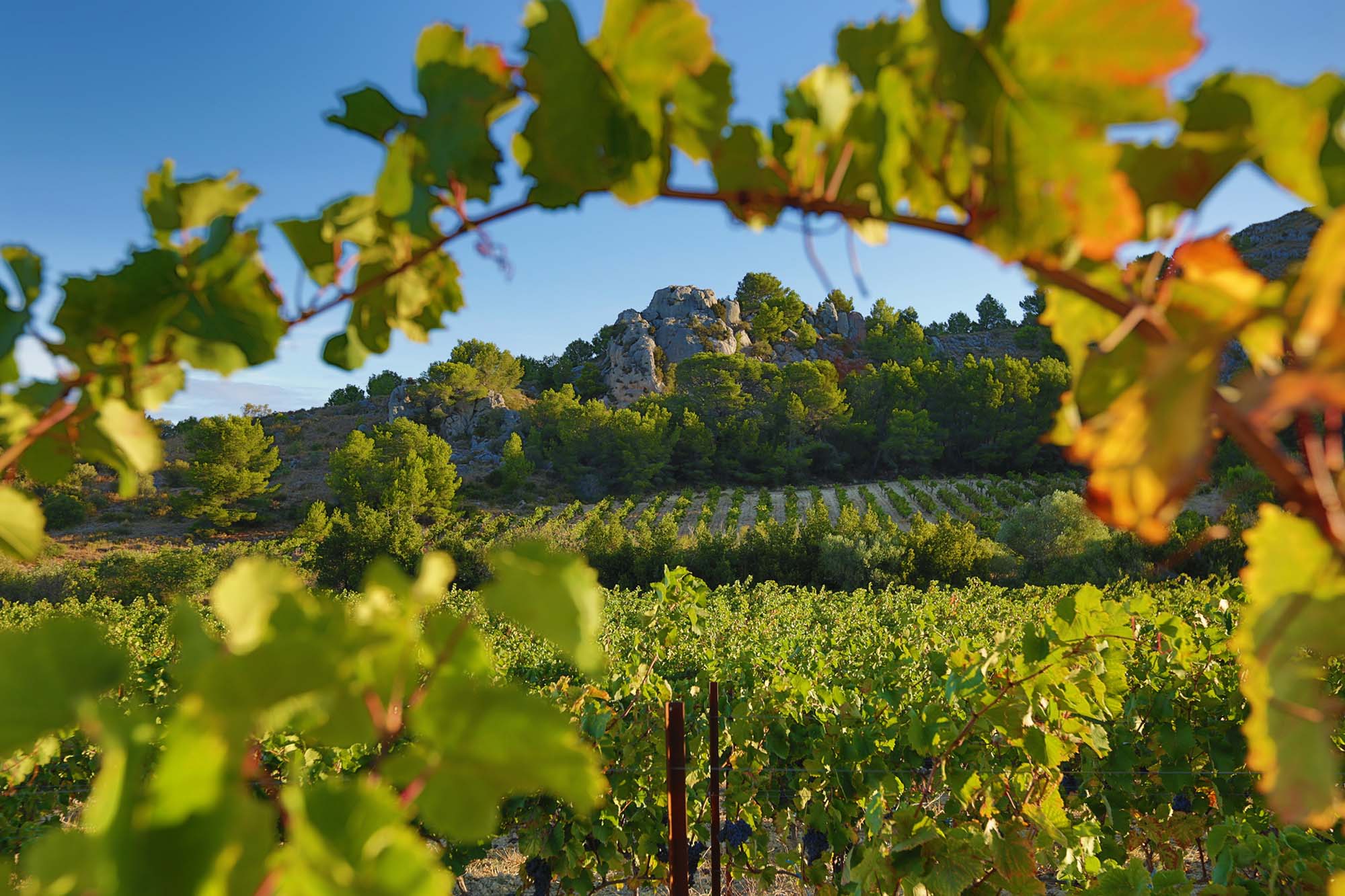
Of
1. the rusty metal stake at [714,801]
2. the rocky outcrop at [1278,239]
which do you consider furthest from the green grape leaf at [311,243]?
the rocky outcrop at [1278,239]

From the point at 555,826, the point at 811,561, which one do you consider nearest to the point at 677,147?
the point at 555,826

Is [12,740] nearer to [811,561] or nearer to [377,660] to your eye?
[377,660]

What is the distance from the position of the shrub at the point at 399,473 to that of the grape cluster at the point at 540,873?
831 inches

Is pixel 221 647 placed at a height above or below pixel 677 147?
below

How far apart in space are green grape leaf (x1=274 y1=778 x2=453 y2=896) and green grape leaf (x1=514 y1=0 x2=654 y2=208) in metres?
0.27

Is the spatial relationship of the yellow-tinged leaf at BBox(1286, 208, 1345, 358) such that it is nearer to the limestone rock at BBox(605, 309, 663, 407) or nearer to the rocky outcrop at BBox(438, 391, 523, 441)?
the rocky outcrop at BBox(438, 391, 523, 441)

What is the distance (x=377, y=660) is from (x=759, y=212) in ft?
0.86

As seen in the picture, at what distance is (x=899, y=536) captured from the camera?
545 inches

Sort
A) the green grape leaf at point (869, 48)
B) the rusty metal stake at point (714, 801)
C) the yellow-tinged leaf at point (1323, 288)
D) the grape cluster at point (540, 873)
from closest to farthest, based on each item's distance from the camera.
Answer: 1. the yellow-tinged leaf at point (1323, 288)
2. the green grape leaf at point (869, 48)
3. the rusty metal stake at point (714, 801)
4. the grape cluster at point (540, 873)

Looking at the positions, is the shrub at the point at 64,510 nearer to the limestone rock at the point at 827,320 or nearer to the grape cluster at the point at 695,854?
the grape cluster at the point at 695,854

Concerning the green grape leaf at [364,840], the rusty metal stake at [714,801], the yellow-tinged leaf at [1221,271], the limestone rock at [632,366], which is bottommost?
the rusty metal stake at [714,801]

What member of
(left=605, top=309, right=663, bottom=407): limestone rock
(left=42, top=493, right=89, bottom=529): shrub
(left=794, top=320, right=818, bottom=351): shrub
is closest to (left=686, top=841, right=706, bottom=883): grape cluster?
(left=42, top=493, right=89, bottom=529): shrub

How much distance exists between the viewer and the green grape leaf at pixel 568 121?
29 cm

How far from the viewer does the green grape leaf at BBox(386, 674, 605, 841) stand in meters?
0.21
